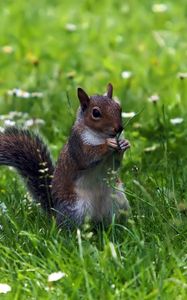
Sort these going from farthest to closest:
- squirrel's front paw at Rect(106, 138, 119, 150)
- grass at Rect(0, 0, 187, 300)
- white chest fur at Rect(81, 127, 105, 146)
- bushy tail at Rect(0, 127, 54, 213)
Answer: bushy tail at Rect(0, 127, 54, 213) < white chest fur at Rect(81, 127, 105, 146) < squirrel's front paw at Rect(106, 138, 119, 150) < grass at Rect(0, 0, 187, 300)

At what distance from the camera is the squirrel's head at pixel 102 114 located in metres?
4.29

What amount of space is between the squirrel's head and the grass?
240 millimetres

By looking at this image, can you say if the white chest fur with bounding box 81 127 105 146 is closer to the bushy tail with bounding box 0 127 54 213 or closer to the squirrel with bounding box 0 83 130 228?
the squirrel with bounding box 0 83 130 228

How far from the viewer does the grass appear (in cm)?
385

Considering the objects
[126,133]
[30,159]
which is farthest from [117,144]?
[126,133]

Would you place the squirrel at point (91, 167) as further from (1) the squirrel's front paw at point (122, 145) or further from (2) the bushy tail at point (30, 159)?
(2) the bushy tail at point (30, 159)

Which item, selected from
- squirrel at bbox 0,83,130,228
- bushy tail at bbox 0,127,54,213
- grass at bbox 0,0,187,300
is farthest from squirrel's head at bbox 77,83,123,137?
bushy tail at bbox 0,127,54,213

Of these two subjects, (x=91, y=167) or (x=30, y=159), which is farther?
(x=30, y=159)

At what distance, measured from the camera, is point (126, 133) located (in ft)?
18.7

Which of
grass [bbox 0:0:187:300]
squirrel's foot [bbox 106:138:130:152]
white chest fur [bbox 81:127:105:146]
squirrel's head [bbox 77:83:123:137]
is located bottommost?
grass [bbox 0:0:187:300]

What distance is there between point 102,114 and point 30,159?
63 centimetres

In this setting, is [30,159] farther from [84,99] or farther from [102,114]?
[102,114]

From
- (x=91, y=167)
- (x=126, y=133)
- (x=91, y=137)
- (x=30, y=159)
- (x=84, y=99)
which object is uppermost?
(x=84, y=99)

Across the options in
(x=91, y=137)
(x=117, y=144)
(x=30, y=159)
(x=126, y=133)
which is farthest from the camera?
(x=126, y=133)
